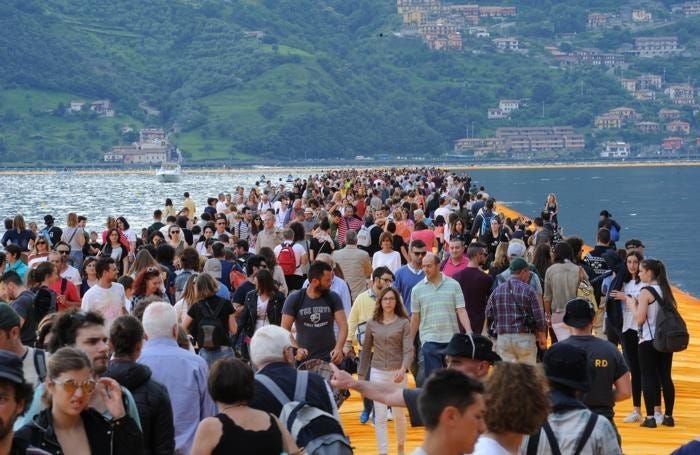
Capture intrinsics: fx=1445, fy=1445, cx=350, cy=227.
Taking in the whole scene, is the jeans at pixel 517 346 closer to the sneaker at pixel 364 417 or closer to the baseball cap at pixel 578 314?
the sneaker at pixel 364 417

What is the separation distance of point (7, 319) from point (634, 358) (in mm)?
6259

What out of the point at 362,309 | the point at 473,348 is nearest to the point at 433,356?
the point at 362,309

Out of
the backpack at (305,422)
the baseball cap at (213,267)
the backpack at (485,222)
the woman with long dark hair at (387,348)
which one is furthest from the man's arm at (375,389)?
the backpack at (485,222)

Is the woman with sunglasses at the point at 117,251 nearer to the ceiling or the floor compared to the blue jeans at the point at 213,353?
nearer to the floor

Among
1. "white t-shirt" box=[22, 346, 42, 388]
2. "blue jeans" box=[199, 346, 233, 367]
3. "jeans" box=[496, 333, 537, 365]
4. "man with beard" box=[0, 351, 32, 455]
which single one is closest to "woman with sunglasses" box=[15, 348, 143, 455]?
"man with beard" box=[0, 351, 32, 455]

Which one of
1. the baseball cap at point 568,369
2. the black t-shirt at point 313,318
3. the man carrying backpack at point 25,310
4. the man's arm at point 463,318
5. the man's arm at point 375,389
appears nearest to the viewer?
the man's arm at point 375,389

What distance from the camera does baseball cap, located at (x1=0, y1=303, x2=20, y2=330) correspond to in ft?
21.9

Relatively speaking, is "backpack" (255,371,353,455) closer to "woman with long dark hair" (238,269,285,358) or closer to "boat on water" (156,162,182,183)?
"woman with long dark hair" (238,269,285,358)

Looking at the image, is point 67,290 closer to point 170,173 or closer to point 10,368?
point 10,368

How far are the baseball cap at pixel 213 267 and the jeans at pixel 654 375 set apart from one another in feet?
13.3

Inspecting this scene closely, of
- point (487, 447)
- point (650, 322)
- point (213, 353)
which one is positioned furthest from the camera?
point (650, 322)

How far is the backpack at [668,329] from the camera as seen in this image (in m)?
10.7

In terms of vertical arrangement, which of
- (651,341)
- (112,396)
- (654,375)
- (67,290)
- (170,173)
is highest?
(112,396)

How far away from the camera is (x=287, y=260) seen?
1464cm
